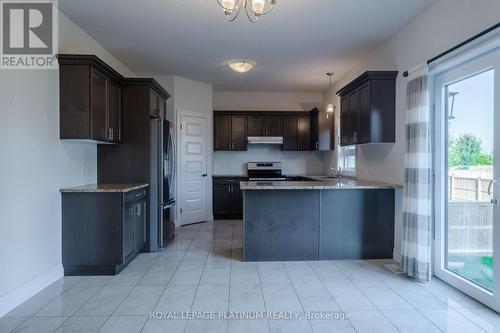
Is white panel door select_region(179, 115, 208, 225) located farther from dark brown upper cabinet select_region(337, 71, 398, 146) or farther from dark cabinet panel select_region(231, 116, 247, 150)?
dark brown upper cabinet select_region(337, 71, 398, 146)

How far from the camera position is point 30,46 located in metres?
2.82

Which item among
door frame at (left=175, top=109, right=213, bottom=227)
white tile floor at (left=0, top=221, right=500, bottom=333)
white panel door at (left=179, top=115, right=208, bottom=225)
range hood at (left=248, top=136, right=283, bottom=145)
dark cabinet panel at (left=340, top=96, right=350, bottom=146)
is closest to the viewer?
white tile floor at (left=0, top=221, right=500, bottom=333)

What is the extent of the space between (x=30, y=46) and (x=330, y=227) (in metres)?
3.72

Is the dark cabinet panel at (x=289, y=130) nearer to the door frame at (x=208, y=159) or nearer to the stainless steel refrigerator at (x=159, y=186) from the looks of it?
the door frame at (x=208, y=159)

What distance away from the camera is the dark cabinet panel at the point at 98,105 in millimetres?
3127

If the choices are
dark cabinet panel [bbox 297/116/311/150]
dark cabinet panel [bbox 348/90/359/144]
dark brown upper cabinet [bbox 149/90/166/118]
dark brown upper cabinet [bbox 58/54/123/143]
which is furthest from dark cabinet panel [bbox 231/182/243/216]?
dark brown upper cabinet [bbox 58/54/123/143]

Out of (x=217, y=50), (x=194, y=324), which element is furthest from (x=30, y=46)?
(x=194, y=324)

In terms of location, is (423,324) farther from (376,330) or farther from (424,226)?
(424,226)

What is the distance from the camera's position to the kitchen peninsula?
364cm

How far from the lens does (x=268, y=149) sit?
22.7ft

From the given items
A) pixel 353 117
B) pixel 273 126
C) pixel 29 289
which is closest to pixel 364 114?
pixel 353 117

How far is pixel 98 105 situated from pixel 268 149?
423 cm

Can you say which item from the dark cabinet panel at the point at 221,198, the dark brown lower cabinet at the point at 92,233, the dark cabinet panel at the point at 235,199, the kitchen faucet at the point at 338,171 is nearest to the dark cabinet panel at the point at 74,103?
the dark brown lower cabinet at the point at 92,233

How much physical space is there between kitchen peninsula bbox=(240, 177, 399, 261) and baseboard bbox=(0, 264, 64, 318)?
2.02 meters
